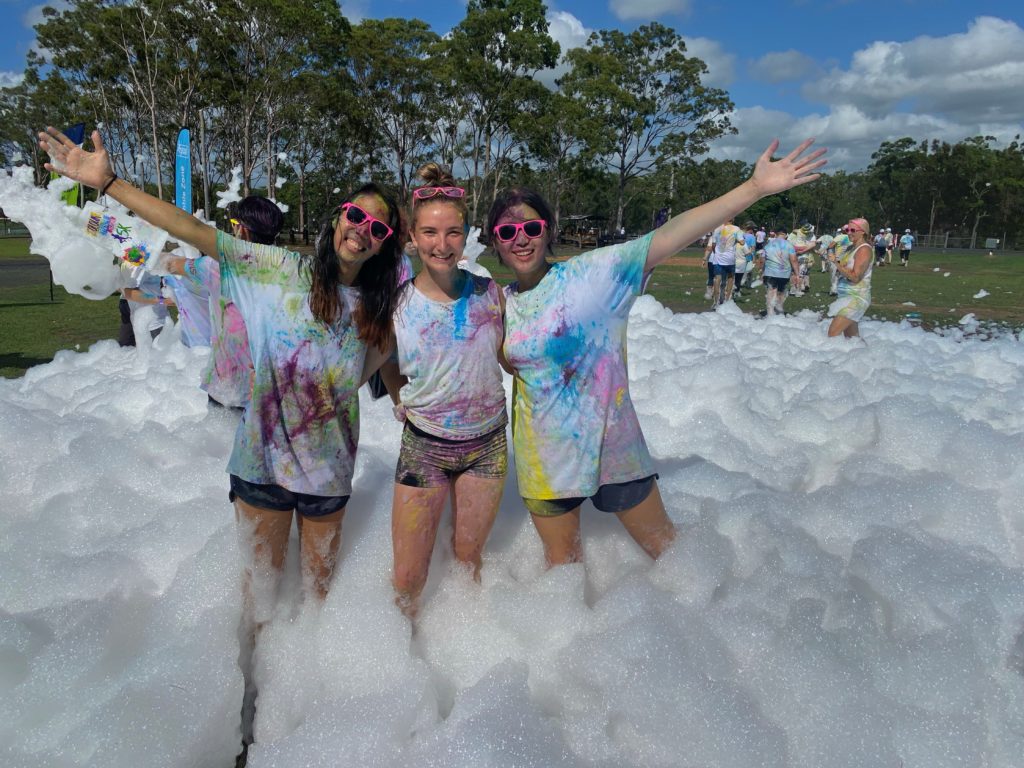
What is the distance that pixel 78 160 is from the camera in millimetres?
2289

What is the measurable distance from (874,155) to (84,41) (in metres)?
74.1

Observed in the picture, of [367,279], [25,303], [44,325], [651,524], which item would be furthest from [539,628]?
[25,303]

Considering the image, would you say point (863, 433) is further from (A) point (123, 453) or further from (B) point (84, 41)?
(B) point (84, 41)

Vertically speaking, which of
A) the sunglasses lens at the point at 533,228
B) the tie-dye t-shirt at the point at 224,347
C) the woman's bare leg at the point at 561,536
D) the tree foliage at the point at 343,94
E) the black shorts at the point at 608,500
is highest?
the tree foliage at the point at 343,94

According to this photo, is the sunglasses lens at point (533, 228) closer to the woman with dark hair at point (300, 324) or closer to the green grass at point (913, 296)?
the woman with dark hair at point (300, 324)

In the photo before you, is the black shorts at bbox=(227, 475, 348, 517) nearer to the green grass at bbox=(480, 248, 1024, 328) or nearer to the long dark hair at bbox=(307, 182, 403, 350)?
the long dark hair at bbox=(307, 182, 403, 350)

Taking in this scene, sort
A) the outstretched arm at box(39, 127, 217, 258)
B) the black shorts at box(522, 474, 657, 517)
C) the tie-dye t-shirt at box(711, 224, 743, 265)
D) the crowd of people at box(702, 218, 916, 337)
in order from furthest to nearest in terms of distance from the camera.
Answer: the tie-dye t-shirt at box(711, 224, 743, 265) → the crowd of people at box(702, 218, 916, 337) → the black shorts at box(522, 474, 657, 517) → the outstretched arm at box(39, 127, 217, 258)

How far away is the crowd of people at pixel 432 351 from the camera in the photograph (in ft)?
7.53

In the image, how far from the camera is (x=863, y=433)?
4348 millimetres

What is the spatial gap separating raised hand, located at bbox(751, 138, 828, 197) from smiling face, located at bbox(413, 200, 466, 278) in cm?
100

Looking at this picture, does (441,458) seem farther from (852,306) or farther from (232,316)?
(852,306)

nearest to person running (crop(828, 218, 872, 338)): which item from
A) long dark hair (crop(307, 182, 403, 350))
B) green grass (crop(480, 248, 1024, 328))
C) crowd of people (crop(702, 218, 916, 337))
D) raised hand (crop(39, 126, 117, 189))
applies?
crowd of people (crop(702, 218, 916, 337))

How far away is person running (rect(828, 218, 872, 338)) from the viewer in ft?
21.9

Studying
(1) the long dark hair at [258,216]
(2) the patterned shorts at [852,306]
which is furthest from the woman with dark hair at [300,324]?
(2) the patterned shorts at [852,306]
